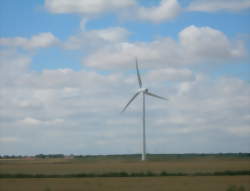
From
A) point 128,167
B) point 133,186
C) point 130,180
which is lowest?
point 133,186

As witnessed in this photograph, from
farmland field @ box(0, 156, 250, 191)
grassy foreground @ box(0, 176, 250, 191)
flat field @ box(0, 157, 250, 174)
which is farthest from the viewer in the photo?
flat field @ box(0, 157, 250, 174)

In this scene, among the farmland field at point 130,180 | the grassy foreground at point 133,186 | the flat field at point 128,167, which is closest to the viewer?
the grassy foreground at point 133,186

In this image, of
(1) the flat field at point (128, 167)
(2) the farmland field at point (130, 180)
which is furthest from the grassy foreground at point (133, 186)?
(1) the flat field at point (128, 167)

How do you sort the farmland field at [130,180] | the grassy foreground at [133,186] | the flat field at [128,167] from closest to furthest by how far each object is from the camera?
1. the grassy foreground at [133,186]
2. the farmland field at [130,180]
3. the flat field at [128,167]

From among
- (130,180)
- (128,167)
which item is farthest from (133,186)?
(128,167)

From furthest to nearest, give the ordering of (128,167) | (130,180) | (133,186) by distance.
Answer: (128,167)
(130,180)
(133,186)

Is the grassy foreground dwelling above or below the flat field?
below

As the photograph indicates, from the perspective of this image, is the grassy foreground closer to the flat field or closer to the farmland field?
the farmland field

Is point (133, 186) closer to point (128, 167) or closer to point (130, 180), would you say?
point (130, 180)

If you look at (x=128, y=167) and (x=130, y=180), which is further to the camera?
(x=128, y=167)

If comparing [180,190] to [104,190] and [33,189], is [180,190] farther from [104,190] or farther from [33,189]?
[33,189]

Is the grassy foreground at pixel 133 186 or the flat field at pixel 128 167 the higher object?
the flat field at pixel 128 167

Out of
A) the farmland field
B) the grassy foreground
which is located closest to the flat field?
the farmland field

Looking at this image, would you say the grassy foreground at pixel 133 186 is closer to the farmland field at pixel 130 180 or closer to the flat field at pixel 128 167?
the farmland field at pixel 130 180
